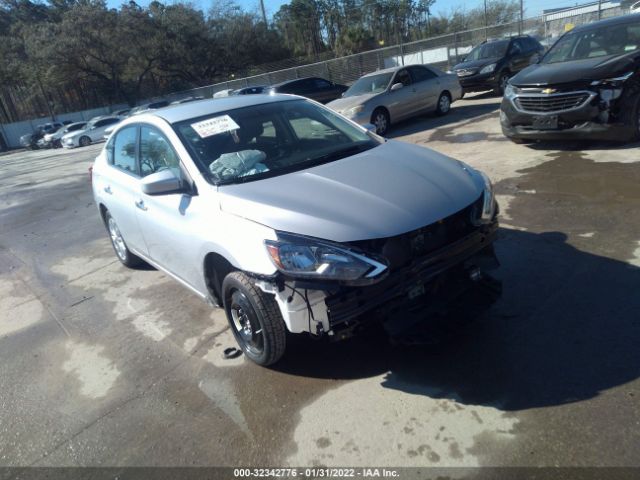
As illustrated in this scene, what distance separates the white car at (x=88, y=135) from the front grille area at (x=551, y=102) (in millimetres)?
27057

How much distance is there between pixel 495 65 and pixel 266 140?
12.3m

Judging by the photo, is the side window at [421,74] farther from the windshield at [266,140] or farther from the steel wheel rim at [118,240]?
the steel wheel rim at [118,240]

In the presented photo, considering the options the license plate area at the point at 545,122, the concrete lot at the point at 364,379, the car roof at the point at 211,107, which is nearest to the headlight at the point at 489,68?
the license plate area at the point at 545,122

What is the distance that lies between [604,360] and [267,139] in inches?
111

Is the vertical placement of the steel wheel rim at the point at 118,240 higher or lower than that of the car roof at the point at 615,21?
lower

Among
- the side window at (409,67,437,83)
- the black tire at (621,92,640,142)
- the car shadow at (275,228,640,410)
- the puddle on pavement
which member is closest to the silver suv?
the car shadow at (275,228,640,410)

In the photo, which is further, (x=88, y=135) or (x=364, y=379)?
(x=88, y=135)

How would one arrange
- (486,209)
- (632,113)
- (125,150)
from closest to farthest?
(486,209), (125,150), (632,113)

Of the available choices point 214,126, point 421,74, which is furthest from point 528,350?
point 421,74

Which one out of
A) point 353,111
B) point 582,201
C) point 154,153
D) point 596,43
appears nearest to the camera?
point 154,153

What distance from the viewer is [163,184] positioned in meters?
3.38

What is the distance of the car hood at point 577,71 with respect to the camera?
6.42 meters

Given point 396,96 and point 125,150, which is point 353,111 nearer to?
point 396,96

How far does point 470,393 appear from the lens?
2.82m
